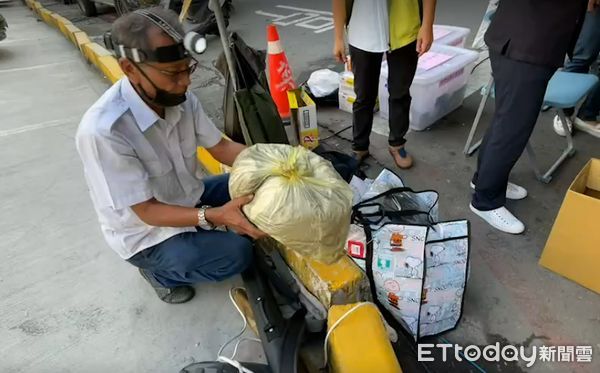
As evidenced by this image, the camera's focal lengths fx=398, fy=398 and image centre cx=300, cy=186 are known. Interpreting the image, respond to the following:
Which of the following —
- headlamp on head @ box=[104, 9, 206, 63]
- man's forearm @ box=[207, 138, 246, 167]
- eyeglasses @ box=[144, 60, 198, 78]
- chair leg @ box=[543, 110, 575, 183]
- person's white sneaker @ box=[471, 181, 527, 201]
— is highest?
headlamp on head @ box=[104, 9, 206, 63]

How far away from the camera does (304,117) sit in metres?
2.61

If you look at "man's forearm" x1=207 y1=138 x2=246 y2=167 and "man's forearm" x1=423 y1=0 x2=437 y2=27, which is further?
"man's forearm" x1=423 y1=0 x2=437 y2=27

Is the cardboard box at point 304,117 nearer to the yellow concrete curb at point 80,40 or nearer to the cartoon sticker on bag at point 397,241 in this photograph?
the cartoon sticker on bag at point 397,241

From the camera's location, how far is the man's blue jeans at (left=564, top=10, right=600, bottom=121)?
8.05 feet

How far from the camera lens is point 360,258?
1525mm

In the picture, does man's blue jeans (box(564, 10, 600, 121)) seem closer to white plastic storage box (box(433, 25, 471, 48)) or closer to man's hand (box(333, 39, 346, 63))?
white plastic storage box (box(433, 25, 471, 48))

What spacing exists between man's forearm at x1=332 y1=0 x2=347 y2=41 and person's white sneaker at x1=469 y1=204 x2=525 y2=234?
124 cm

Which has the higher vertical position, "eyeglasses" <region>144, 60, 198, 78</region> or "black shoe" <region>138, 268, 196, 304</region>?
"eyeglasses" <region>144, 60, 198, 78</region>

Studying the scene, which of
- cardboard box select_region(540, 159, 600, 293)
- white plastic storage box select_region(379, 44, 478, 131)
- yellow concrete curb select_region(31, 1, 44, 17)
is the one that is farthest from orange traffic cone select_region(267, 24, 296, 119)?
yellow concrete curb select_region(31, 1, 44, 17)

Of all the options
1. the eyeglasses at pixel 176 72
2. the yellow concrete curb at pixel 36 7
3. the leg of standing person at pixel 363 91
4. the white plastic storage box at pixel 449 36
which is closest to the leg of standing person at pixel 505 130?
the leg of standing person at pixel 363 91

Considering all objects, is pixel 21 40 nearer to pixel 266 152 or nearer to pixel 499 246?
pixel 266 152

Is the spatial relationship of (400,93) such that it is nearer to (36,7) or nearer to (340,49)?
(340,49)

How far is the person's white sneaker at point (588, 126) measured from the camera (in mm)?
2650

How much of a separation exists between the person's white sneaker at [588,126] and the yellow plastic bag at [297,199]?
2308mm
